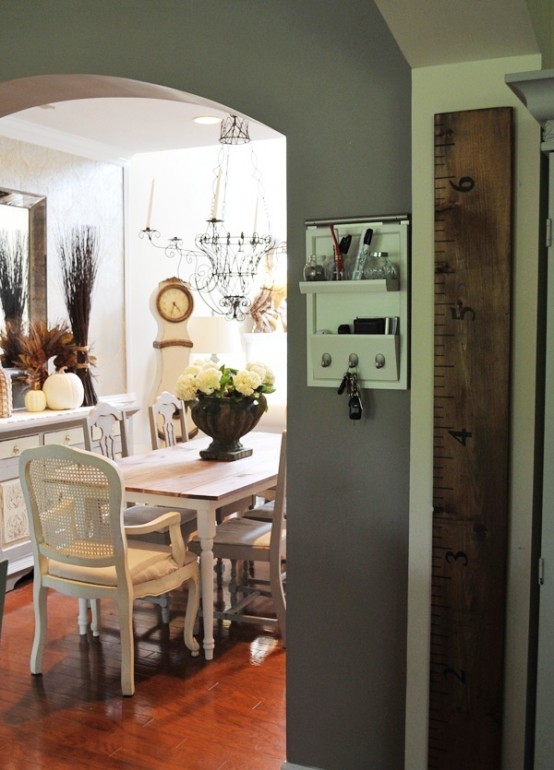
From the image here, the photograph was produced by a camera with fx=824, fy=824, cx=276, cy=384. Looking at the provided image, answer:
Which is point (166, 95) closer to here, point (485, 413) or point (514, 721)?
point (485, 413)

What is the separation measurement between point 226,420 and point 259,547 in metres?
0.74

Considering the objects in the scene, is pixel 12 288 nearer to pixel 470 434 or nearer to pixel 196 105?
pixel 196 105

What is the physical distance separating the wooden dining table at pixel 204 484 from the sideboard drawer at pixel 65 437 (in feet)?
2.29

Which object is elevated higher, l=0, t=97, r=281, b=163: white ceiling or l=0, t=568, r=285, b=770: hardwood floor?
l=0, t=97, r=281, b=163: white ceiling

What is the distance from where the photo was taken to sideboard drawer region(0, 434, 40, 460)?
14.9 ft

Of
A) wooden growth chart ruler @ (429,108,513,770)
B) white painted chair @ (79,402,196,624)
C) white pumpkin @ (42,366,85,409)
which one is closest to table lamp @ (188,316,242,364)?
white pumpkin @ (42,366,85,409)

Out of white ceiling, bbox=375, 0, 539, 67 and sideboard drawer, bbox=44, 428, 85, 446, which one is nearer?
white ceiling, bbox=375, 0, 539, 67

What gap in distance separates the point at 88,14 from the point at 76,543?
1.99m

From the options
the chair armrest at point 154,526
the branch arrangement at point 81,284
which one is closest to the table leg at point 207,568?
the chair armrest at point 154,526

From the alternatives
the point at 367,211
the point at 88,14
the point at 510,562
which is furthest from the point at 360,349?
the point at 88,14

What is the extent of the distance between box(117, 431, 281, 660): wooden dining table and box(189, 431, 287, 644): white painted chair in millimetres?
175

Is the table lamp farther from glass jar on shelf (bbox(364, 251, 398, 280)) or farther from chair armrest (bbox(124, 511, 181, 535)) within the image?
glass jar on shelf (bbox(364, 251, 398, 280))

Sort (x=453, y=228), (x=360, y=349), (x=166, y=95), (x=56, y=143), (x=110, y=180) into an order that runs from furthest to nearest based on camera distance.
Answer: (x=110, y=180)
(x=56, y=143)
(x=166, y=95)
(x=360, y=349)
(x=453, y=228)

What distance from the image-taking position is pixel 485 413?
81.7 inches
